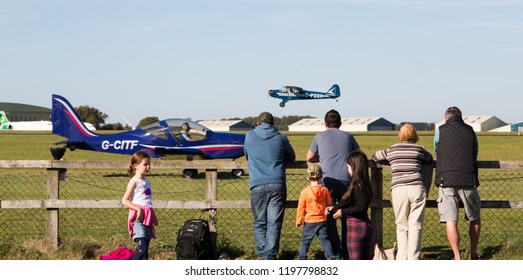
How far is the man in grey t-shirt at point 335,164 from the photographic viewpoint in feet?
26.8

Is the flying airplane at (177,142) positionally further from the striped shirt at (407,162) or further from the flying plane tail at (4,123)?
the flying plane tail at (4,123)

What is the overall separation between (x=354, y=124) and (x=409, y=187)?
16442cm

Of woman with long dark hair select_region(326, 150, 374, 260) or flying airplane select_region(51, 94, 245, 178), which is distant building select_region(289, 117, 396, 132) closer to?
flying airplane select_region(51, 94, 245, 178)

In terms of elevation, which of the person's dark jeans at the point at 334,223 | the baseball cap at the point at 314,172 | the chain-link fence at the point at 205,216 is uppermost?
the baseball cap at the point at 314,172

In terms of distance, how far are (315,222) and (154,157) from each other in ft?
56.1

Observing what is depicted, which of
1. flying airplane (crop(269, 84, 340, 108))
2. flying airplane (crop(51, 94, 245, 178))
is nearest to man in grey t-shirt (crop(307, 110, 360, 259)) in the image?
flying airplane (crop(51, 94, 245, 178))

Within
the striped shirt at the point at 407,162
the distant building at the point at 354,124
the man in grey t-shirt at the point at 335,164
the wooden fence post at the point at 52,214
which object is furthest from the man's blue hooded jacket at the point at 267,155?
the distant building at the point at 354,124

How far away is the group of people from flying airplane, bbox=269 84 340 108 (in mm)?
75233

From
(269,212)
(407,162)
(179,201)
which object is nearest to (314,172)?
(269,212)

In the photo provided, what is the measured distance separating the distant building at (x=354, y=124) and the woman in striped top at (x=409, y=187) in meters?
147

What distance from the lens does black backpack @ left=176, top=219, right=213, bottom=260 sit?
27.7 ft

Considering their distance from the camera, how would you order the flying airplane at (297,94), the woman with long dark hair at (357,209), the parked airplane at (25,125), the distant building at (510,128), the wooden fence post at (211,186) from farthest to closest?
the distant building at (510,128) < the parked airplane at (25,125) < the flying airplane at (297,94) < the wooden fence post at (211,186) < the woman with long dark hair at (357,209)

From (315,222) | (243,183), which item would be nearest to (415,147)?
(315,222)
